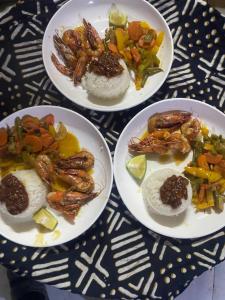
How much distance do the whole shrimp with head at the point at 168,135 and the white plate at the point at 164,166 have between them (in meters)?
0.03

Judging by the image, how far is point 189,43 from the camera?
212cm

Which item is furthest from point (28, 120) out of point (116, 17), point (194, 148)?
point (194, 148)

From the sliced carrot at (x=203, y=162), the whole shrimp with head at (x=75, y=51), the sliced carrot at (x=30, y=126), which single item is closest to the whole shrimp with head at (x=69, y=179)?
the sliced carrot at (x=30, y=126)

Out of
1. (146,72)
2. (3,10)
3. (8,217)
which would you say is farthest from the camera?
(3,10)

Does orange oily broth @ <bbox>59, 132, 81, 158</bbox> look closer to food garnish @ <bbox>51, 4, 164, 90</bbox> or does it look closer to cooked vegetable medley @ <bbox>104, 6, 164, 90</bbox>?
food garnish @ <bbox>51, 4, 164, 90</bbox>

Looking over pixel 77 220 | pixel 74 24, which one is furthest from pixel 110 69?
pixel 77 220

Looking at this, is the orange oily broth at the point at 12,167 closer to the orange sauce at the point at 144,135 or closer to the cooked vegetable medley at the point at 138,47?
the orange sauce at the point at 144,135

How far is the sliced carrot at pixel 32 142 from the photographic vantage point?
74.6 inches

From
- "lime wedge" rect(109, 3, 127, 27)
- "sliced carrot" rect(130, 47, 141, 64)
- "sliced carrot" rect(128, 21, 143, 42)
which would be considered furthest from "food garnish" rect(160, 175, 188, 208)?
"lime wedge" rect(109, 3, 127, 27)

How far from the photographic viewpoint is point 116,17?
2070 mm

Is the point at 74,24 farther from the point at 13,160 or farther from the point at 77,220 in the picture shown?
the point at 77,220

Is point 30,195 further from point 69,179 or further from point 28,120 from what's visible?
point 28,120

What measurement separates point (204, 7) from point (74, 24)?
0.63 meters

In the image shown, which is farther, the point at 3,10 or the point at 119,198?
the point at 3,10
